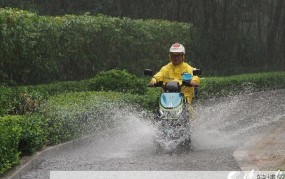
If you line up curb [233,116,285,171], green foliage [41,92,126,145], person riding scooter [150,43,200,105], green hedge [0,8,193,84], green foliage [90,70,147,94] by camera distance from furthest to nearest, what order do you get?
green foliage [90,70,147,94] → green hedge [0,8,193,84] → person riding scooter [150,43,200,105] → green foliage [41,92,126,145] → curb [233,116,285,171]

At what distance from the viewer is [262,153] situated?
31.2 feet

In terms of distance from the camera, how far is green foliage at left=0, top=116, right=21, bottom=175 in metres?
8.20

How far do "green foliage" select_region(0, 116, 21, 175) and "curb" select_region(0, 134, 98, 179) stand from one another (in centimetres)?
10

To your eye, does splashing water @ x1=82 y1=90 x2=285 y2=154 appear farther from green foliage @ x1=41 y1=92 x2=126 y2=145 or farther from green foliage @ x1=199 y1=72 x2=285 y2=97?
green foliage @ x1=199 y1=72 x2=285 y2=97

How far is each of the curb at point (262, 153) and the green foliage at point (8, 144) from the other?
3.14 meters

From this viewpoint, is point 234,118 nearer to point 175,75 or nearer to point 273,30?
point 175,75

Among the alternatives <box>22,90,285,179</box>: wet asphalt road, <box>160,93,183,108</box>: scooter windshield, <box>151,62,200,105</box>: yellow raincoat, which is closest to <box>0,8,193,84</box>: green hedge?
<box>22,90,285,179</box>: wet asphalt road

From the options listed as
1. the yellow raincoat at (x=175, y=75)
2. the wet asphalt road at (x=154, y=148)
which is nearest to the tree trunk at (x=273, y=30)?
the wet asphalt road at (x=154, y=148)

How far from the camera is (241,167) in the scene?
8406 mm

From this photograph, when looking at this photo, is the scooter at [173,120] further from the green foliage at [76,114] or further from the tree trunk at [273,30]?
the tree trunk at [273,30]

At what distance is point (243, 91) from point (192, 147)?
1355 centimetres

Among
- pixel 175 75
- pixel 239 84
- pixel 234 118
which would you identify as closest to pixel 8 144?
pixel 175 75

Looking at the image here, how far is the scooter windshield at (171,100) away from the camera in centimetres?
1038

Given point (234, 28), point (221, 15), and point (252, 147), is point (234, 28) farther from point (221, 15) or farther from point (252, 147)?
point (252, 147)
